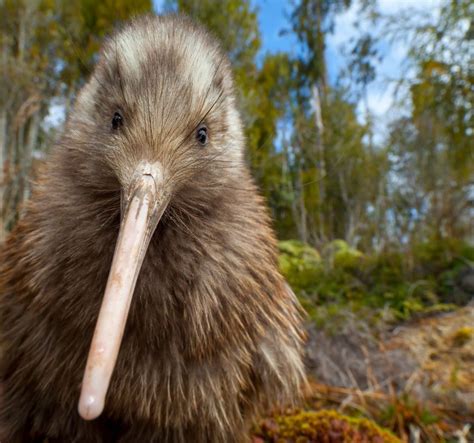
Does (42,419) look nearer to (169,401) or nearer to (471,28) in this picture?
(169,401)

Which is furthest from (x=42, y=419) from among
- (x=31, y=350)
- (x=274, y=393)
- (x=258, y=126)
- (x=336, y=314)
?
(x=336, y=314)

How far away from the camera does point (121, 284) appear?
0.82m

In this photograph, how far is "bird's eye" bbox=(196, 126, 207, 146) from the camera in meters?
1.22

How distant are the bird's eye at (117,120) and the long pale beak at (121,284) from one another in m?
0.18

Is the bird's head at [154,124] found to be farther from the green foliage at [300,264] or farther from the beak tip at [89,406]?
the green foliage at [300,264]

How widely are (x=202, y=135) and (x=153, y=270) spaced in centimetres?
37

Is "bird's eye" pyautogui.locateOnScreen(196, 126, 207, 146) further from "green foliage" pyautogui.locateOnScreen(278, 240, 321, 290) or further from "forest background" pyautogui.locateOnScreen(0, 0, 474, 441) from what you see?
"green foliage" pyautogui.locateOnScreen(278, 240, 321, 290)

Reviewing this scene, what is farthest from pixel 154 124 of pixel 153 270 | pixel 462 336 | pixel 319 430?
pixel 462 336

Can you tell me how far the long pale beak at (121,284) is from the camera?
73 cm

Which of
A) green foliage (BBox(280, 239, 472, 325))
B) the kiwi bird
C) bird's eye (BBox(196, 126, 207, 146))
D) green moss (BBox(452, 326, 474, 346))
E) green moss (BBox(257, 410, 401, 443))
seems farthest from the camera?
green foliage (BBox(280, 239, 472, 325))

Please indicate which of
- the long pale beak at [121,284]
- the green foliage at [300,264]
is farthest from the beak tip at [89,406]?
the green foliage at [300,264]

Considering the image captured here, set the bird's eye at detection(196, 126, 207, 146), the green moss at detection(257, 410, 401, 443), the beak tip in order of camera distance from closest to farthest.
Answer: the beak tip < the bird's eye at detection(196, 126, 207, 146) < the green moss at detection(257, 410, 401, 443)

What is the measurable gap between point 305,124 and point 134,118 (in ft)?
7.24

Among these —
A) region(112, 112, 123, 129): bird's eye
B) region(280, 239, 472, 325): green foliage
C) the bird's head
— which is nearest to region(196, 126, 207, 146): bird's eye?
the bird's head
